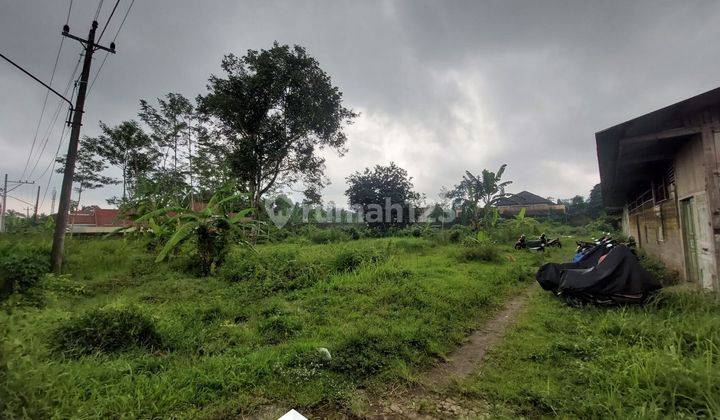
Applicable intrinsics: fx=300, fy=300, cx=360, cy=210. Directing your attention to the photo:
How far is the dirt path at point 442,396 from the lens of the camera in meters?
2.44

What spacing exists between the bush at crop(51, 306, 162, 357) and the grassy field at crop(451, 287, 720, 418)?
3337 millimetres

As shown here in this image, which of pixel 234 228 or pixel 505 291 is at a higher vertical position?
pixel 234 228

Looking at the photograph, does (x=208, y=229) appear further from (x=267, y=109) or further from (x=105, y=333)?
(x=267, y=109)

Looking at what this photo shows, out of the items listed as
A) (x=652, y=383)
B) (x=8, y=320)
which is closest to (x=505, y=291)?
(x=652, y=383)

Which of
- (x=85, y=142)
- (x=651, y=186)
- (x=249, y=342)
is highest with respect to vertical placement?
(x=85, y=142)

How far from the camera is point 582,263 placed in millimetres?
5973

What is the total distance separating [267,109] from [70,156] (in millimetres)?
9802

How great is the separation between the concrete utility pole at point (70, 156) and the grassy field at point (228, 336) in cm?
56

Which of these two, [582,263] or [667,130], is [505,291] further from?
[667,130]

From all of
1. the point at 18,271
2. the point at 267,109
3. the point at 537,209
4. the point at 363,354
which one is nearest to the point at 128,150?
the point at 267,109

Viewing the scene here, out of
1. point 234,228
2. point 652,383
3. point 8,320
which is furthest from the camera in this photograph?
point 234,228

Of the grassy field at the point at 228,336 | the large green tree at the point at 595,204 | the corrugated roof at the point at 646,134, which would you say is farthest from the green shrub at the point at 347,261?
the large green tree at the point at 595,204

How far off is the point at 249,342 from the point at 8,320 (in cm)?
207

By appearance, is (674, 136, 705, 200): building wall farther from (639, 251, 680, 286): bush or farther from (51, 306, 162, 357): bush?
(51, 306, 162, 357): bush
